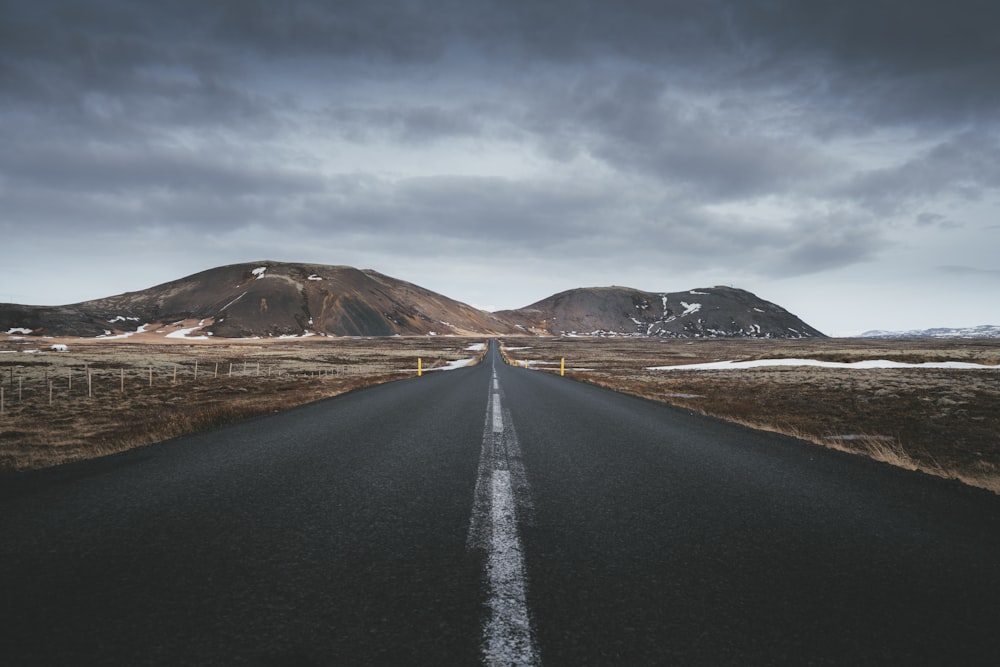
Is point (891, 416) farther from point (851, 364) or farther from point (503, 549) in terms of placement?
point (851, 364)

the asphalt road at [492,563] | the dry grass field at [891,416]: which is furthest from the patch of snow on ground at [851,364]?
the asphalt road at [492,563]

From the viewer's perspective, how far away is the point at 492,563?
11.3 feet

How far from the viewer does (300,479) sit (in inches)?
228

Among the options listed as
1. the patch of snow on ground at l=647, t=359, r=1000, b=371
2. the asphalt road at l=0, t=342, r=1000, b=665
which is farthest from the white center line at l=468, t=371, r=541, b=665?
the patch of snow on ground at l=647, t=359, r=1000, b=371

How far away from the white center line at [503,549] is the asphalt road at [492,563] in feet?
0.06

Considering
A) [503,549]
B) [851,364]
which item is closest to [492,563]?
[503,549]

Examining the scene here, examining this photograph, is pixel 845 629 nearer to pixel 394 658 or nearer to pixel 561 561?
pixel 561 561

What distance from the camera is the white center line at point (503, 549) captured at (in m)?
2.44

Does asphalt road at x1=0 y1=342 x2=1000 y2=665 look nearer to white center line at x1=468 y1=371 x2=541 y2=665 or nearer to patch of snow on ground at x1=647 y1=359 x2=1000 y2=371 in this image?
white center line at x1=468 y1=371 x2=541 y2=665

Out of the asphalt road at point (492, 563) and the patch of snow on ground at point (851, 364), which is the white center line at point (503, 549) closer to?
the asphalt road at point (492, 563)

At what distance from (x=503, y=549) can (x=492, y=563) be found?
27cm

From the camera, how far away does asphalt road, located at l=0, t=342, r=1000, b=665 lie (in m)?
2.49

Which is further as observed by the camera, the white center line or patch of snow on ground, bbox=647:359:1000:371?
patch of snow on ground, bbox=647:359:1000:371

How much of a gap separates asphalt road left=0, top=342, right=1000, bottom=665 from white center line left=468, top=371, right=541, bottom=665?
0.02 meters
